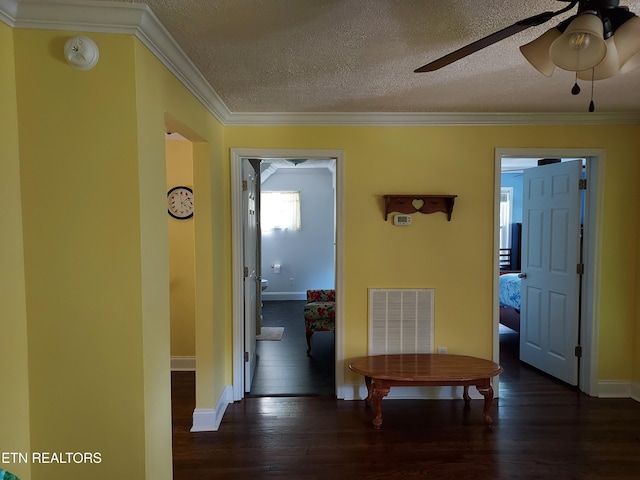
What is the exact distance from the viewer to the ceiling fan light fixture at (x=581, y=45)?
3.49 feet

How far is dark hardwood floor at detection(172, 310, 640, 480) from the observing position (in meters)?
2.19

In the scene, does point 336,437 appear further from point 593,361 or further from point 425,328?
point 593,361

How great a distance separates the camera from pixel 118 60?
1.46m

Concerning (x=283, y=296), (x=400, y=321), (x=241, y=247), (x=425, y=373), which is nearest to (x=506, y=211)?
(x=283, y=296)

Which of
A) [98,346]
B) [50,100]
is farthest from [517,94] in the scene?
[98,346]

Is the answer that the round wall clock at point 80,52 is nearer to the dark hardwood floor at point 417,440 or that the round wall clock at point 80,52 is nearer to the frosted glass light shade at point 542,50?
the frosted glass light shade at point 542,50

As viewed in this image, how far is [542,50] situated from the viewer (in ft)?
4.13

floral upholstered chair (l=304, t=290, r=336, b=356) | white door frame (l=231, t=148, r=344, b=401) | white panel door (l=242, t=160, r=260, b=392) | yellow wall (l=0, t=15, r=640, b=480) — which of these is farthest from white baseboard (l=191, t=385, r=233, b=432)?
floral upholstered chair (l=304, t=290, r=336, b=356)

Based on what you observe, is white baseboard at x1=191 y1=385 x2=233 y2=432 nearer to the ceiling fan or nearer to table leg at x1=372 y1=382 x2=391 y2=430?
table leg at x1=372 y1=382 x2=391 y2=430

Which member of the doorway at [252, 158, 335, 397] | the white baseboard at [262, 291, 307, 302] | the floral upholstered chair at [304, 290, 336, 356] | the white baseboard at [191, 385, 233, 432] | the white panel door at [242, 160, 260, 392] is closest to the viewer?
the white baseboard at [191, 385, 233, 432]

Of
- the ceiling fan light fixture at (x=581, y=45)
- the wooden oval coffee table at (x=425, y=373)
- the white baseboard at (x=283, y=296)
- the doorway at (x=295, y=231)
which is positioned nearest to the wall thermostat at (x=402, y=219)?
the wooden oval coffee table at (x=425, y=373)

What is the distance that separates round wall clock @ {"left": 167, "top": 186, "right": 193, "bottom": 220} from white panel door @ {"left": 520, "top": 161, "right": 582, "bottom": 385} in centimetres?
338

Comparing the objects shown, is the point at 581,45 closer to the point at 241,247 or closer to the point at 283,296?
the point at 241,247

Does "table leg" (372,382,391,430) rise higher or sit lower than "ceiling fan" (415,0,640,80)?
lower
